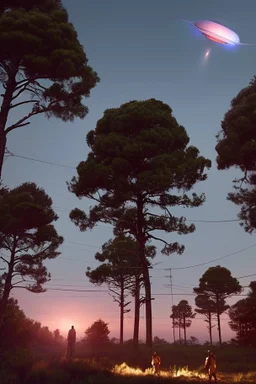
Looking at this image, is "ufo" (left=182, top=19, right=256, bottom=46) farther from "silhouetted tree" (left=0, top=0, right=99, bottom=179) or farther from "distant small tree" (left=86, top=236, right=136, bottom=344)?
"distant small tree" (left=86, top=236, right=136, bottom=344)

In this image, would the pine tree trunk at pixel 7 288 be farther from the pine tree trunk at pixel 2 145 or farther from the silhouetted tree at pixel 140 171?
the pine tree trunk at pixel 2 145

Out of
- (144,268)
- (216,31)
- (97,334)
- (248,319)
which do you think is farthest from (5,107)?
(248,319)

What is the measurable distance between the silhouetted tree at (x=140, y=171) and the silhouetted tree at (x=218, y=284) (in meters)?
30.8

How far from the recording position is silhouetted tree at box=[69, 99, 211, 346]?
18.8m

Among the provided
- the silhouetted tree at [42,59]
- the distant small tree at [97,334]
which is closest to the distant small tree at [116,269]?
the distant small tree at [97,334]

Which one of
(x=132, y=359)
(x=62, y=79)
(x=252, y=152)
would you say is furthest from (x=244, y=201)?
(x=62, y=79)

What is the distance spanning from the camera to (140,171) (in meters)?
19.5

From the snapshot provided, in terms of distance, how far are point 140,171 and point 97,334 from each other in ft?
84.3

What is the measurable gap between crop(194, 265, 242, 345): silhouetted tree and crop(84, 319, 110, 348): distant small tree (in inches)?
676

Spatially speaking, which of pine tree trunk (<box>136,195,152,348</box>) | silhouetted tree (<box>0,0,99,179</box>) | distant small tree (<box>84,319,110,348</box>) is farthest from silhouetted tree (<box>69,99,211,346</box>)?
distant small tree (<box>84,319,110,348</box>)

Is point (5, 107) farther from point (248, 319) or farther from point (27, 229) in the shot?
point (248, 319)

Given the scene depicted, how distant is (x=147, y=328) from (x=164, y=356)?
24.4 ft

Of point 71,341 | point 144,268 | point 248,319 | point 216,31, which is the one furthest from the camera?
point 248,319

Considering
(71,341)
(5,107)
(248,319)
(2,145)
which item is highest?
(5,107)
